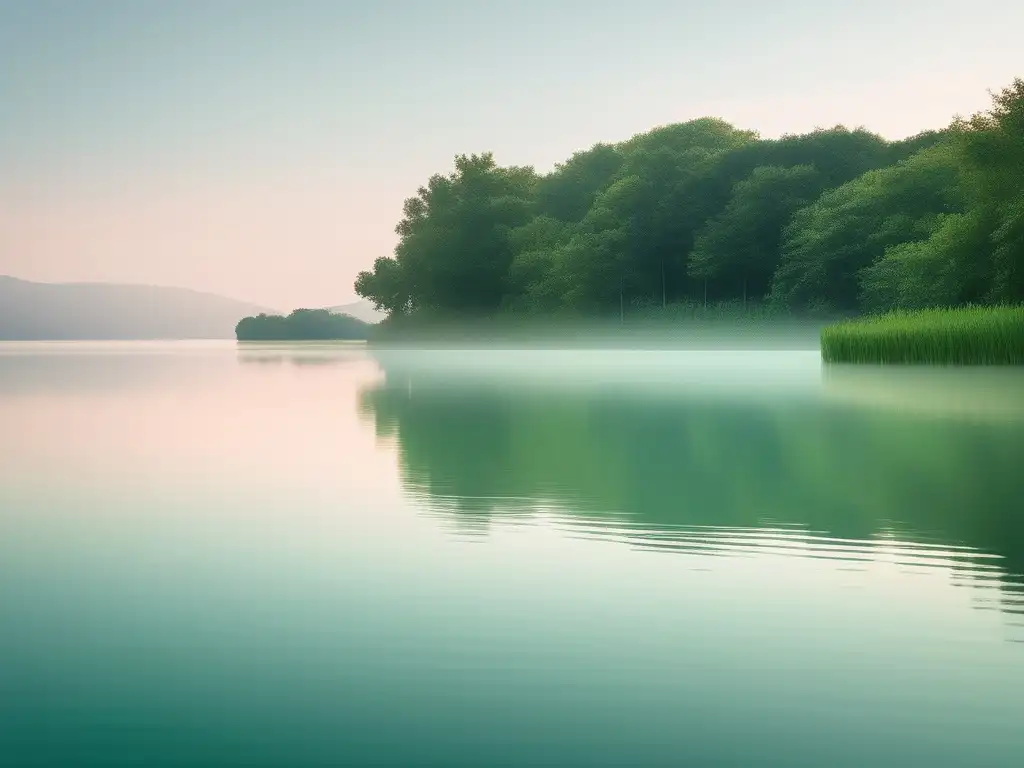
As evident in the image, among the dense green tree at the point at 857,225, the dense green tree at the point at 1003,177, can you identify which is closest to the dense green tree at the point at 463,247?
the dense green tree at the point at 857,225

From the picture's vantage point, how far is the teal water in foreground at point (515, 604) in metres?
3.89

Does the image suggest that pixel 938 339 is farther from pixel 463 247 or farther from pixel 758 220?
pixel 463 247

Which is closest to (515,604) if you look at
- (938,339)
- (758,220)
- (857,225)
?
(938,339)

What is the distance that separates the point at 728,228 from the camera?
81875 millimetres

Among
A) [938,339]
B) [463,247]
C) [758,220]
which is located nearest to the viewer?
[938,339]

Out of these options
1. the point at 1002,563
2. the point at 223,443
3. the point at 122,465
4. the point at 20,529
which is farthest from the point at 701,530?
the point at 223,443

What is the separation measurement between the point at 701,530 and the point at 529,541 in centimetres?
115

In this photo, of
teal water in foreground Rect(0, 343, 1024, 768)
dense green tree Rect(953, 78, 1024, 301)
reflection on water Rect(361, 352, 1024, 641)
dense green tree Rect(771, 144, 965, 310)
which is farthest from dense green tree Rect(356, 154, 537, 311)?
teal water in foreground Rect(0, 343, 1024, 768)

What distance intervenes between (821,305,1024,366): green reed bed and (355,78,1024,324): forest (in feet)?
39.0

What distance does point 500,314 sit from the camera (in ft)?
321

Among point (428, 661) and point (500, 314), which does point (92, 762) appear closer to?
point (428, 661)

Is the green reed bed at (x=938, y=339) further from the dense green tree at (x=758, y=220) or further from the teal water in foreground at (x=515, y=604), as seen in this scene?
the dense green tree at (x=758, y=220)

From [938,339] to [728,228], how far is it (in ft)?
157

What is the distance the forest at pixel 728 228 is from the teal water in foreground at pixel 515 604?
41.0 m
